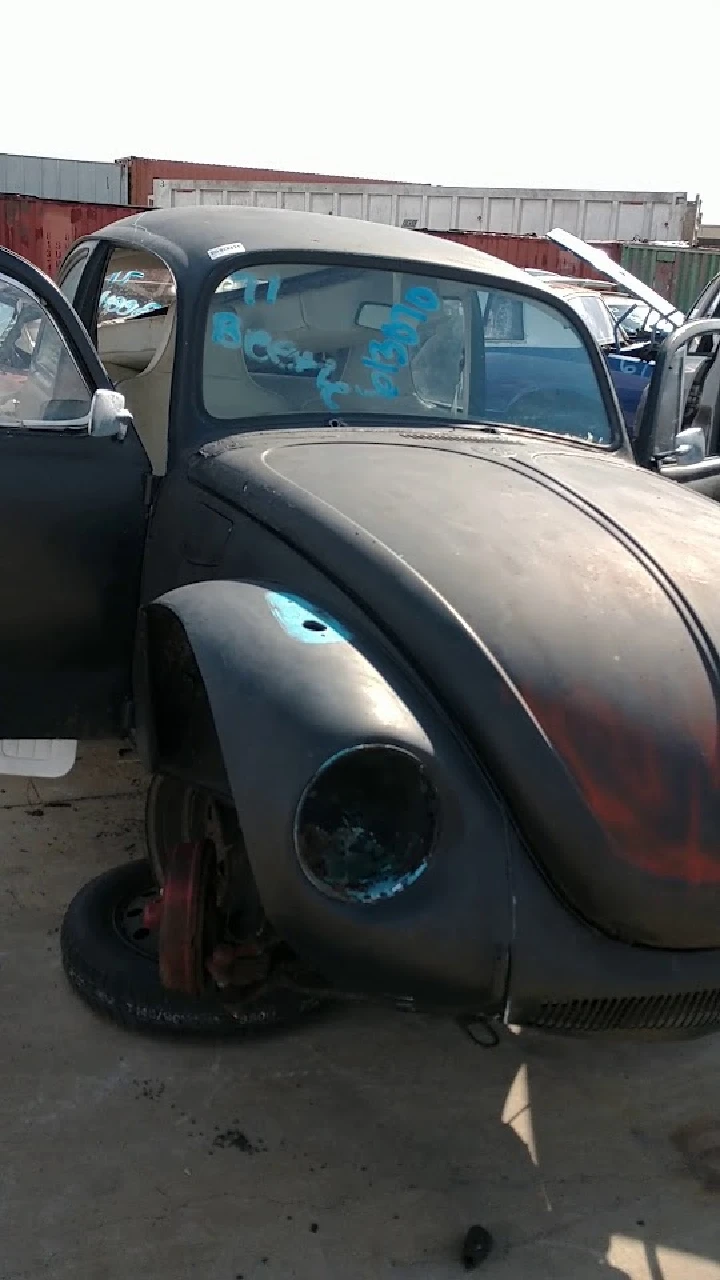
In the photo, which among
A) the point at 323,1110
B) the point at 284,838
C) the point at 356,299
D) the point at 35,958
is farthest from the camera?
the point at 356,299

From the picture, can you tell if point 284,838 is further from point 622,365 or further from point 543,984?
point 622,365

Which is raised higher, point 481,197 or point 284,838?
point 481,197

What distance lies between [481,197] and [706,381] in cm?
1562

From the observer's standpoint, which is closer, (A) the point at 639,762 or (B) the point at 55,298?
(A) the point at 639,762

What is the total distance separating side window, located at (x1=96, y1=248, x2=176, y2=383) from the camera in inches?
162

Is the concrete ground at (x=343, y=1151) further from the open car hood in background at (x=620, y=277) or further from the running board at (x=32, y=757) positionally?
the open car hood in background at (x=620, y=277)

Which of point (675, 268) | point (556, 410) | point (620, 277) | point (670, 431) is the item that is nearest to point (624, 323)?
point (620, 277)

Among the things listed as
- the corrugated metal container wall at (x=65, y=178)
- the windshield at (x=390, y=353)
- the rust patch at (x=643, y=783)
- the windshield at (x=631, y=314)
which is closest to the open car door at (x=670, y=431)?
the windshield at (x=390, y=353)

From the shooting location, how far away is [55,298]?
10.8 ft

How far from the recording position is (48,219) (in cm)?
1884

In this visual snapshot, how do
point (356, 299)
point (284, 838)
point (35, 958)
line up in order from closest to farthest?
point (284, 838) → point (35, 958) → point (356, 299)

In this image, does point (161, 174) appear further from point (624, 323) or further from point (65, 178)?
point (624, 323)

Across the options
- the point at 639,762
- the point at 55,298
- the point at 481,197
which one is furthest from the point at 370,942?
the point at 481,197

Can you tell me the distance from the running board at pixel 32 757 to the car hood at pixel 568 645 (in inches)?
35.6
